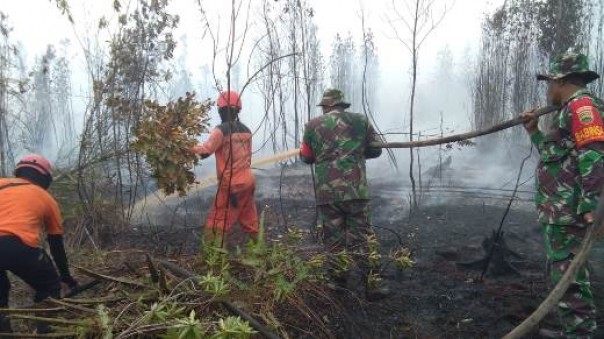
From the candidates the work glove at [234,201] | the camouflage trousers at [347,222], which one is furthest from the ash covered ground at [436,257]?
the work glove at [234,201]

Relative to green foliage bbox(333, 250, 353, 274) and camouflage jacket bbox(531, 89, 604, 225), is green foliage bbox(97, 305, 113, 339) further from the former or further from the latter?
camouflage jacket bbox(531, 89, 604, 225)

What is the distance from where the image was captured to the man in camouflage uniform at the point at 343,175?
13.1 feet

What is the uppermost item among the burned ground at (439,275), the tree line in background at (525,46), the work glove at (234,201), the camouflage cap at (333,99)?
the tree line in background at (525,46)

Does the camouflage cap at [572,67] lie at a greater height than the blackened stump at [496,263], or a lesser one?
greater

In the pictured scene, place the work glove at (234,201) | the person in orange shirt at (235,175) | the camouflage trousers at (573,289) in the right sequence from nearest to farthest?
the camouflage trousers at (573,289), the person in orange shirt at (235,175), the work glove at (234,201)

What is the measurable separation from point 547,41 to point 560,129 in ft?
32.1

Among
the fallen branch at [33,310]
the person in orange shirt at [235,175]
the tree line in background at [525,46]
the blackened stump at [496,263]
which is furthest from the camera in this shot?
the tree line in background at [525,46]

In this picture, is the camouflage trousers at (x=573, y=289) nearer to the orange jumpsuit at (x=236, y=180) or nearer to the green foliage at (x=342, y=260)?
the green foliage at (x=342, y=260)

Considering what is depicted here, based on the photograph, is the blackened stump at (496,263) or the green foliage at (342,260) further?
the blackened stump at (496,263)

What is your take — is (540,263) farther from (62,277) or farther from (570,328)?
(62,277)

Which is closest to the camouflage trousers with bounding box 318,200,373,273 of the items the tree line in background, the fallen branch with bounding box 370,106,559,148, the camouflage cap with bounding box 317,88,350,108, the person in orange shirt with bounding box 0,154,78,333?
the fallen branch with bounding box 370,106,559,148

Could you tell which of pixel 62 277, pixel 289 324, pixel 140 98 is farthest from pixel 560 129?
pixel 140 98

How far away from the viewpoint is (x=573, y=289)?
2791mm

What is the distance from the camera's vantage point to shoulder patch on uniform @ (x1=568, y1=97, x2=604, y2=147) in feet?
8.66
